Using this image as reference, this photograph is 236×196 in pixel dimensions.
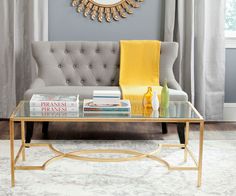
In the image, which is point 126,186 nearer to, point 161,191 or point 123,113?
point 161,191

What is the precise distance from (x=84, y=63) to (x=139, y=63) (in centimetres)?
51

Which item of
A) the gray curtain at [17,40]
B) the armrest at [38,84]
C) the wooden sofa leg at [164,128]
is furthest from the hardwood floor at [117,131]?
the armrest at [38,84]

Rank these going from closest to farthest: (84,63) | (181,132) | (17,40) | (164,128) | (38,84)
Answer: (181,132) < (38,84) < (164,128) < (84,63) < (17,40)

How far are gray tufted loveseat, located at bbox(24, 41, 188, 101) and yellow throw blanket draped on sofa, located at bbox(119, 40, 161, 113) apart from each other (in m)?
0.06

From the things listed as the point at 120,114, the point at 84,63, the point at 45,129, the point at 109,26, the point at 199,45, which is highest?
the point at 109,26

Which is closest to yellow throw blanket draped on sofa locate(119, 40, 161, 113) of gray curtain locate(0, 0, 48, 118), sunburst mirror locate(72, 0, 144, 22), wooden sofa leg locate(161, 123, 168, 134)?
wooden sofa leg locate(161, 123, 168, 134)

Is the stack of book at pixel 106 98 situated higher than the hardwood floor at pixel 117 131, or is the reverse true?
the stack of book at pixel 106 98

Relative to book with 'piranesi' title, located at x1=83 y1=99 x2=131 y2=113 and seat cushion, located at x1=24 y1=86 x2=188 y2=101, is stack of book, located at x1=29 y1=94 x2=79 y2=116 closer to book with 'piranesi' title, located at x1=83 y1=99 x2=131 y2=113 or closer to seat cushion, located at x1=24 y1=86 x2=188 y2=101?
book with 'piranesi' title, located at x1=83 y1=99 x2=131 y2=113

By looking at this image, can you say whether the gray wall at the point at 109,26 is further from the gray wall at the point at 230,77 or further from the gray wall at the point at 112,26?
the gray wall at the point at 230,77

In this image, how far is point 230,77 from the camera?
5.25m

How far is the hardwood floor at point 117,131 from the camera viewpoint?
4461mm

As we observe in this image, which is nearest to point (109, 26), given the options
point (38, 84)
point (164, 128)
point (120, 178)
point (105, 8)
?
point (105, 8)

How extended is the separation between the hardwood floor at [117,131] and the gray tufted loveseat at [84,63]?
211mm

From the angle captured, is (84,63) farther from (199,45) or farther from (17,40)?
(199,45)
